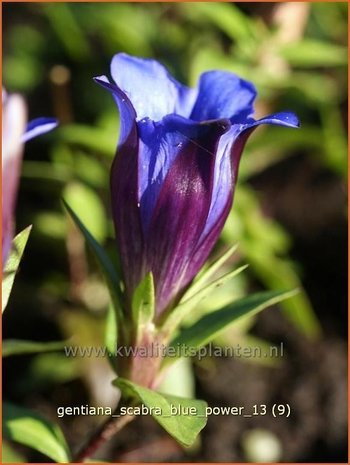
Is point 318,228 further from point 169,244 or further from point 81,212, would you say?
point 169,244

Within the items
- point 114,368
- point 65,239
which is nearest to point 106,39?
point 65,239

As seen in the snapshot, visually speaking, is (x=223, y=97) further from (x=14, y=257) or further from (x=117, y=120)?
(x=117, y=120)

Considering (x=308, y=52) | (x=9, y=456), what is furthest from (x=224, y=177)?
(x=308, y=52)

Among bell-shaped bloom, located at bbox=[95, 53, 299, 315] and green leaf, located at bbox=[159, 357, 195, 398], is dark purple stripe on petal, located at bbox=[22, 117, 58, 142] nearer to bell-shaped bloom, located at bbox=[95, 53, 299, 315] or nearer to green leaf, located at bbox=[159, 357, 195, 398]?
bell-shaped bloom, located at bbox=[95, 53, 299, 315]

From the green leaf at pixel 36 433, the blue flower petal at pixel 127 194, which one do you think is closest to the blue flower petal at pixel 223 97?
the blue flower petal at pixel 127 194

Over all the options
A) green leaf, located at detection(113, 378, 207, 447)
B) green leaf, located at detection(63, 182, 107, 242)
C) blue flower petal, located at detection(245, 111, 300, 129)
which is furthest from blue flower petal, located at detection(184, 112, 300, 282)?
green leaf, located at detection(63, 182, 107, 242)

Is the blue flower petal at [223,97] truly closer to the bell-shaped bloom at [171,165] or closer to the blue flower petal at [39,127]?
the bell-shaped bloom at [171,165]
